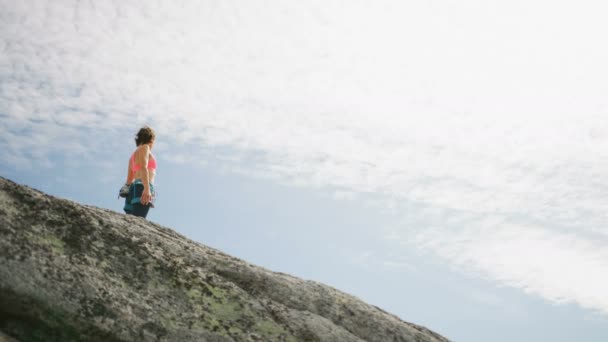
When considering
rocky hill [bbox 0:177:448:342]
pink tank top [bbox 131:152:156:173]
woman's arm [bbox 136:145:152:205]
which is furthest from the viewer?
pink tank top [bbox 131:152:156:173]

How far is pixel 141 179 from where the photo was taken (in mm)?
15414

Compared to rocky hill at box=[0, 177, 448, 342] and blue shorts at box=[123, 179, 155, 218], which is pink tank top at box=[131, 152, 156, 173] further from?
rocky hill at box=[0, 177, 448, 342]

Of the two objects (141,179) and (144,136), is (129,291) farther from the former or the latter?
(144,136)

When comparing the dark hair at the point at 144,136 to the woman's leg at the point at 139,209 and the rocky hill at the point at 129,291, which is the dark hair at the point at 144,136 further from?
the rocky hill at the point at 129,291

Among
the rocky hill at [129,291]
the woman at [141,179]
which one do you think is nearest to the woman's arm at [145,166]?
the woman at [141,179]

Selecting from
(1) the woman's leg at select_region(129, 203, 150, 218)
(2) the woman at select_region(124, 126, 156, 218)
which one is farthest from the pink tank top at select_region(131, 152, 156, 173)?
(1) the woman's leg at select_region(129, 203, 150, 218)

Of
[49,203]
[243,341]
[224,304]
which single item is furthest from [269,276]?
[49,203]

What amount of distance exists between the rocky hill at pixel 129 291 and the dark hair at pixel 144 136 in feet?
16.5

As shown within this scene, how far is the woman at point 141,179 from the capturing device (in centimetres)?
1536

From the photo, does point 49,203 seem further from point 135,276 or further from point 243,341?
point 243,341

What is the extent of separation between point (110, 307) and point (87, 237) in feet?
5.55

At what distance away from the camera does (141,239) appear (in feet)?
32.2

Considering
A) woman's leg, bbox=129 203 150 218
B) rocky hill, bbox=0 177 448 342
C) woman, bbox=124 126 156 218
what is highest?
woman, bbox=124 126 156 218

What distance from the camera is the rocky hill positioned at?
7250mm
